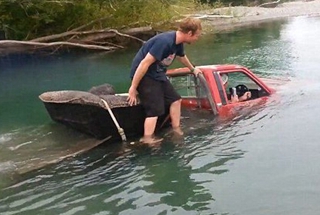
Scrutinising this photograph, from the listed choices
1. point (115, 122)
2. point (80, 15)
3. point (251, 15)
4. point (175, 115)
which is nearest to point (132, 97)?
point (115, 122)

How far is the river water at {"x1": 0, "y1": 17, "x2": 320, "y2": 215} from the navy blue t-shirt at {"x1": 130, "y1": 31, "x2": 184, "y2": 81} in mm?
1182

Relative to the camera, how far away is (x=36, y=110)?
1426 cm

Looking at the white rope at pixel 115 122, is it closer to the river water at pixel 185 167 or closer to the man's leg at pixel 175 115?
the river water at pixel 185 167

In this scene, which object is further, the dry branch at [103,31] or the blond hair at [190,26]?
the dry branch at [103,31]

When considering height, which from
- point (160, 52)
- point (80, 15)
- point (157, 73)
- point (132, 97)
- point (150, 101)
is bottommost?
point (150, 101)

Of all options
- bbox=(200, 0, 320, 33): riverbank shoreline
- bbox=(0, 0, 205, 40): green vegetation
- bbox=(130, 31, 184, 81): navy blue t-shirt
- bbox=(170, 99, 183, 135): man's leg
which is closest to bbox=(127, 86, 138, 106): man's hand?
bbox=(130, 31, 184, 81): navy blue t-shirt

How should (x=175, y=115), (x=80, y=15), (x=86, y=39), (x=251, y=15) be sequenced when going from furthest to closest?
(x=251, y=15), (x=80, y=15), (x=86, y=39), (x=175, y=115)

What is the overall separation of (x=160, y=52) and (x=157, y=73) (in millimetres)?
496

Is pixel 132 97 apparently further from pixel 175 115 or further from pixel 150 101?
pixel 175 115

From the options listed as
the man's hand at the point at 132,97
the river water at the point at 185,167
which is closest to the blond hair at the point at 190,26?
the man's hand at the point at 132,97

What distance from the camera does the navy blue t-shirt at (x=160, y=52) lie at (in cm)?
909

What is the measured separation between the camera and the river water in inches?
289

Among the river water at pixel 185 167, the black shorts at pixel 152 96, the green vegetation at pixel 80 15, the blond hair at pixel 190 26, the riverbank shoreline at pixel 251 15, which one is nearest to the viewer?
the river water at pixel 185 167

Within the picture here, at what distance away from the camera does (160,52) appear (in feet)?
29.8
